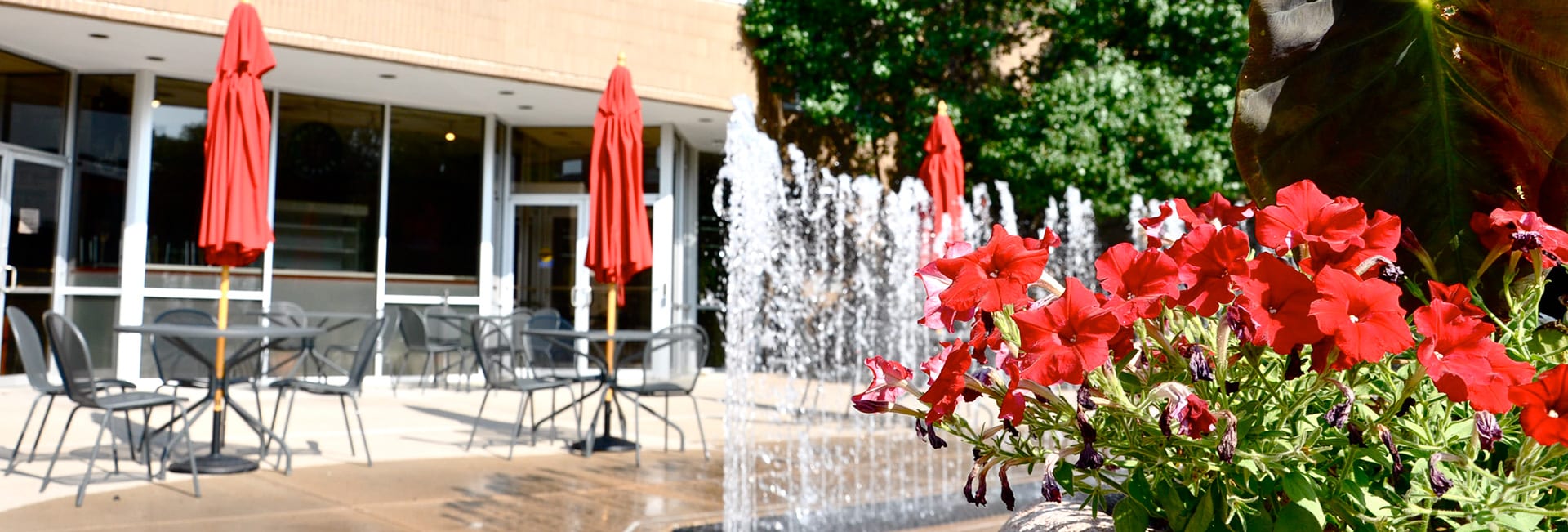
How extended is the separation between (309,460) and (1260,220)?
4.84 m

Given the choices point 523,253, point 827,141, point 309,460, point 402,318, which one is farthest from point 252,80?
point 827,141

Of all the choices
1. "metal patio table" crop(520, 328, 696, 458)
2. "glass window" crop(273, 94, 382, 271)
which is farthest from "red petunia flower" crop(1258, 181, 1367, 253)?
"glass window" crop(273, 94, 382, 271)

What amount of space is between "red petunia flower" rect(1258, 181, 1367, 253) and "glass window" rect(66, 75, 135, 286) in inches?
383

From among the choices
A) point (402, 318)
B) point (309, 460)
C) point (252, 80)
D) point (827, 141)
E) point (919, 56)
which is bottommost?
point (309, 460)

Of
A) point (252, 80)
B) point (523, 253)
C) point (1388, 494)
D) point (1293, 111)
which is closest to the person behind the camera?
point (1388, 494)

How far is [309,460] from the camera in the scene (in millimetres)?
4934

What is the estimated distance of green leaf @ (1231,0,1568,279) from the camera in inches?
41.4

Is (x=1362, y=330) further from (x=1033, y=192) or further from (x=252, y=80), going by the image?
(x=1033, y=192)

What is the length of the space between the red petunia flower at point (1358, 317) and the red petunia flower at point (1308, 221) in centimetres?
8

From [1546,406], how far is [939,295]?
17.9 inches

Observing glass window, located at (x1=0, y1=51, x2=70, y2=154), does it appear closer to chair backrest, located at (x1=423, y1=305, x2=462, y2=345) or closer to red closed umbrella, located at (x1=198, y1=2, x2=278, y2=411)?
chair backrest, located at (x1=423, y1=305, x2=462, y2=345)

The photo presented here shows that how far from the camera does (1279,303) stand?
0.84 m

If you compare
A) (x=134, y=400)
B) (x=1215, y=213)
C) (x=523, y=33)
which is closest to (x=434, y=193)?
(x=523, y=33)

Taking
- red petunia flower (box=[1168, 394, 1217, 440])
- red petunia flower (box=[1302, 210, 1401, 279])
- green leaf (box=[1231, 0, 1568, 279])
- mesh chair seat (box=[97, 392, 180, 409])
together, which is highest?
green leaf (box=[1231, 0, 1568, 279])
